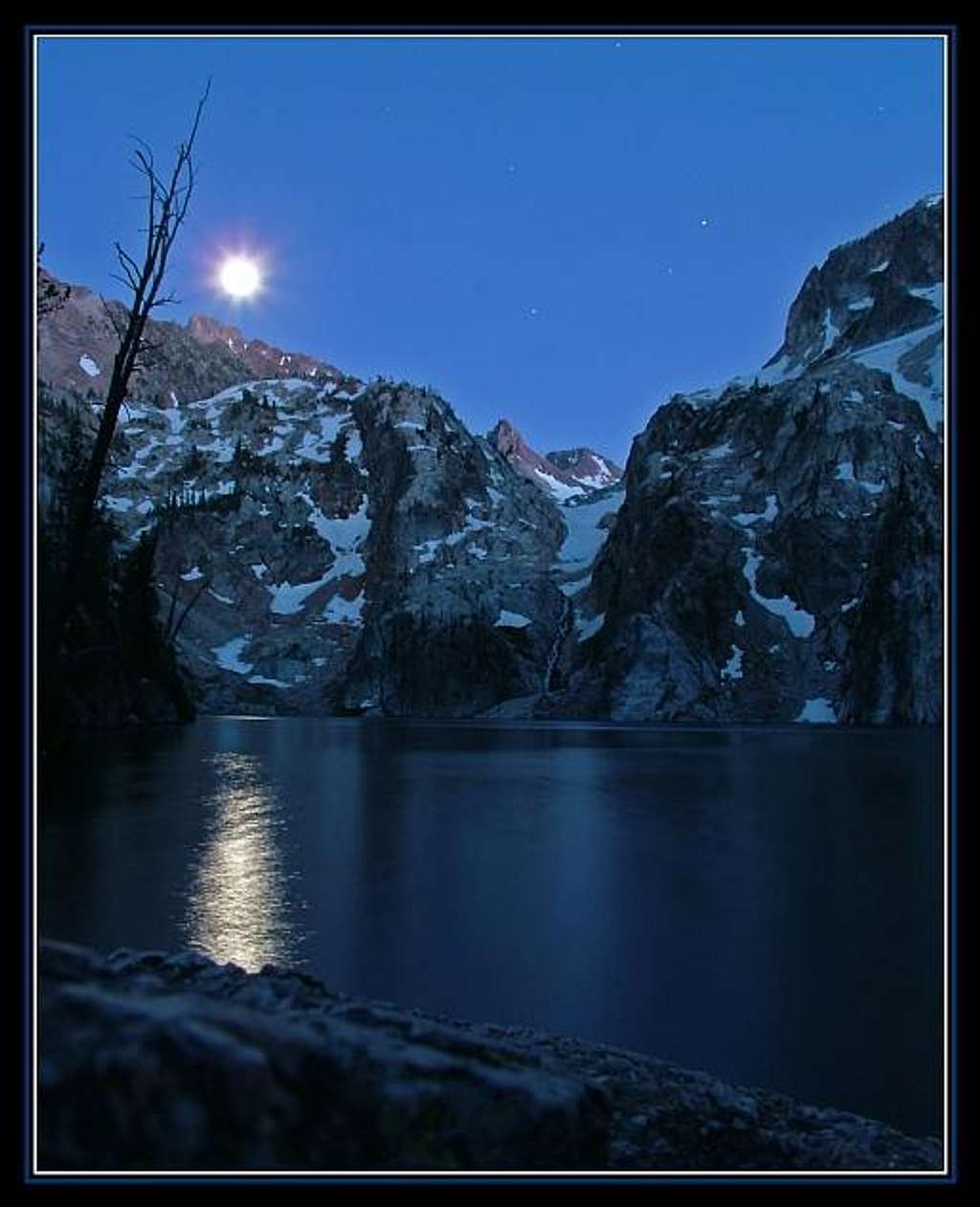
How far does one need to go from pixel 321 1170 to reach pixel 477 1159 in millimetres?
1003

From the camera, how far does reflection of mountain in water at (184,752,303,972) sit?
16.1 m

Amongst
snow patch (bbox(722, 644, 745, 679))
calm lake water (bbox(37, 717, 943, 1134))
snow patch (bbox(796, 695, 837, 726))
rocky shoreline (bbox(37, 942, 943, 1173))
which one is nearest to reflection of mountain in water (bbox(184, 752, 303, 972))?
calm lake water (bbox(37, 717, 943, 1134))

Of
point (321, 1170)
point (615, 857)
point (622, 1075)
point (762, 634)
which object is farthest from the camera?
point (762, 634)

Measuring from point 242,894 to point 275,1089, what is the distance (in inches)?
691

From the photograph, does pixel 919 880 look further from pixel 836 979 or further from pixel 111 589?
pixel 111 589

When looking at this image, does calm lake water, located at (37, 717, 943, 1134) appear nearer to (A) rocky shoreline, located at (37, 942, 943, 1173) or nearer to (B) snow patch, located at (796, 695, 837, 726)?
(A) rocky shoreline, located at (37, 942, 943, 1173)

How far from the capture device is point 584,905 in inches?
814

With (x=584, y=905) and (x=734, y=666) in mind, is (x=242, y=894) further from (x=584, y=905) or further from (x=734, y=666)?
(x=734, y=666)

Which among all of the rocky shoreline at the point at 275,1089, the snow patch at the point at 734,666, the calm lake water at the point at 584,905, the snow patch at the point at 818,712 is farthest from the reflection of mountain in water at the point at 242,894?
the snow patch at the point at 734,666

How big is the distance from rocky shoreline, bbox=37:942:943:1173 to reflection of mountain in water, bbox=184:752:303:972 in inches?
398

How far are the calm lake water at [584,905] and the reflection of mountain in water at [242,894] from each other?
0.29ft

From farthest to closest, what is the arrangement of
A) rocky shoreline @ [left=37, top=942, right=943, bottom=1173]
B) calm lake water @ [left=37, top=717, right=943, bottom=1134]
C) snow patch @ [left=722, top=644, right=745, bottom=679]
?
snow patch @ [left=722, top=644, right=745, bottom=679] < calm lake water @ [left=37, top=717, right=943, bottom=1134] < rocky shoreline @ [left=37, top=942, right=943, bottom=1173]
